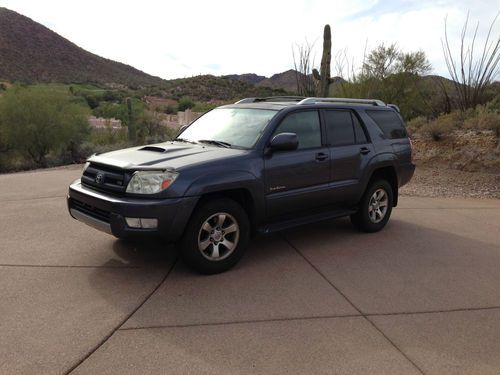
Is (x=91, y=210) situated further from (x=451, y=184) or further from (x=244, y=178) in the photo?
(x=451, y=184)

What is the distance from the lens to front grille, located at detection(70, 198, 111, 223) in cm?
457

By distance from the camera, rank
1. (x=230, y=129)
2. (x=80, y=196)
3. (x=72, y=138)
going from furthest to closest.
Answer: (x=72, y=138)
(x=230, y=129)
(x=80, y=196)

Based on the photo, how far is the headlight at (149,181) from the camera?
444cm

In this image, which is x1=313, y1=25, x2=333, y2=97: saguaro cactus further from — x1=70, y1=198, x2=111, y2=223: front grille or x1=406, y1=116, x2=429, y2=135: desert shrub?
x1=70, y1=198, x2=111, y2=223: front grille

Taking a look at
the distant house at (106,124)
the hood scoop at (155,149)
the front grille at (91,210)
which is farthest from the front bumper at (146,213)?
the distant house at (106,124)

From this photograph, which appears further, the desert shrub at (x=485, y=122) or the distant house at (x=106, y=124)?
the distant house at (x=106, y=124)

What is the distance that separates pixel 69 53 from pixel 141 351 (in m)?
63.4

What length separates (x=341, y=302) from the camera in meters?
4.27

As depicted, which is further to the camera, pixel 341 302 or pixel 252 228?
pixel 252 228

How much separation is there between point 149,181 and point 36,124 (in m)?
13.5

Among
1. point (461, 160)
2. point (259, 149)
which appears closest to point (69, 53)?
point (461, 160)

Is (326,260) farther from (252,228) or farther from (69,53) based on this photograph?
(69,53)

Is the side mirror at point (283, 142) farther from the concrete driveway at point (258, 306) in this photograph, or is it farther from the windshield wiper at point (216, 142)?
the concrete driveway at point (258, 306)

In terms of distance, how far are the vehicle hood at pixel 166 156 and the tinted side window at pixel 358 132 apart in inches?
76.6
